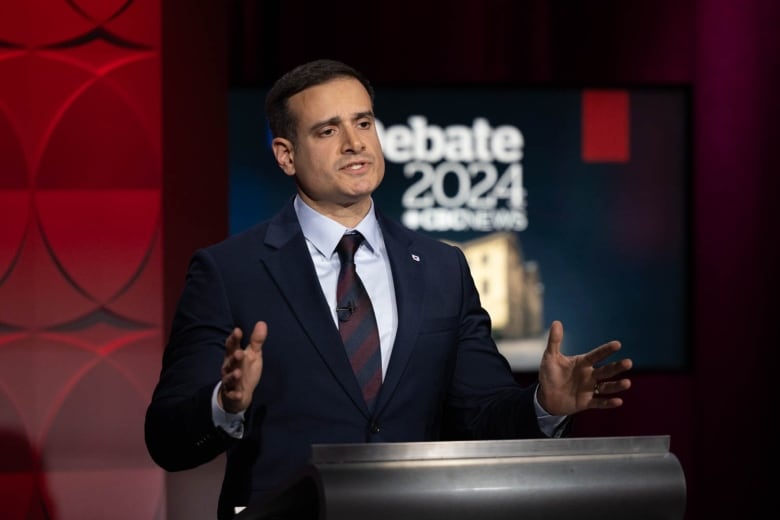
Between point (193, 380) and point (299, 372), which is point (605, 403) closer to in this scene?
point (299, 372)

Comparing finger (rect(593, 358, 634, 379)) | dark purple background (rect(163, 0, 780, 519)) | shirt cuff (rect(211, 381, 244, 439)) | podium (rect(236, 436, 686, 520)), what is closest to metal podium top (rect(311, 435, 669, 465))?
podium (rect(236, 436, 686, 520))

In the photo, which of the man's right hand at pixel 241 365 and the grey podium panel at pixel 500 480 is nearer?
the grey podium panel at pixel 500 480

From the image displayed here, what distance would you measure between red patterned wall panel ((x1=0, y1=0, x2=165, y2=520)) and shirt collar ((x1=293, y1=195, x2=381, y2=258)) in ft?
6.13

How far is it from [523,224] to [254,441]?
2.70 metres

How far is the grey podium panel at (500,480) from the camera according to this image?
4.03ft

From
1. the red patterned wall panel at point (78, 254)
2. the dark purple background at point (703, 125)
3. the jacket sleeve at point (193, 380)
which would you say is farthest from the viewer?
the dark purple background at point (703, 125)

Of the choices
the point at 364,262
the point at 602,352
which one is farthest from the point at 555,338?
the point at 364,262

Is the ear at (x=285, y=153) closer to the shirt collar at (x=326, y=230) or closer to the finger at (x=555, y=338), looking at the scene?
the shirt collar at (x=326, y=230)

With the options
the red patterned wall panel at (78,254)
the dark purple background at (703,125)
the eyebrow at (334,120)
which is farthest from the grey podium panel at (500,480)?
the dark purple background at (703,125)

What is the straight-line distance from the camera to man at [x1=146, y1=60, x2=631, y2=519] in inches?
75.2

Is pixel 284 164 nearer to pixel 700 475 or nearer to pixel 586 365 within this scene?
pixel 586 365

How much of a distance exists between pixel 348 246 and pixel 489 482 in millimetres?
848

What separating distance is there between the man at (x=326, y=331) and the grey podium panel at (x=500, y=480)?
15.5 inches

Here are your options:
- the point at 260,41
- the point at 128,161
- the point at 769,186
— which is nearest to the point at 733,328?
the point at 769,186
